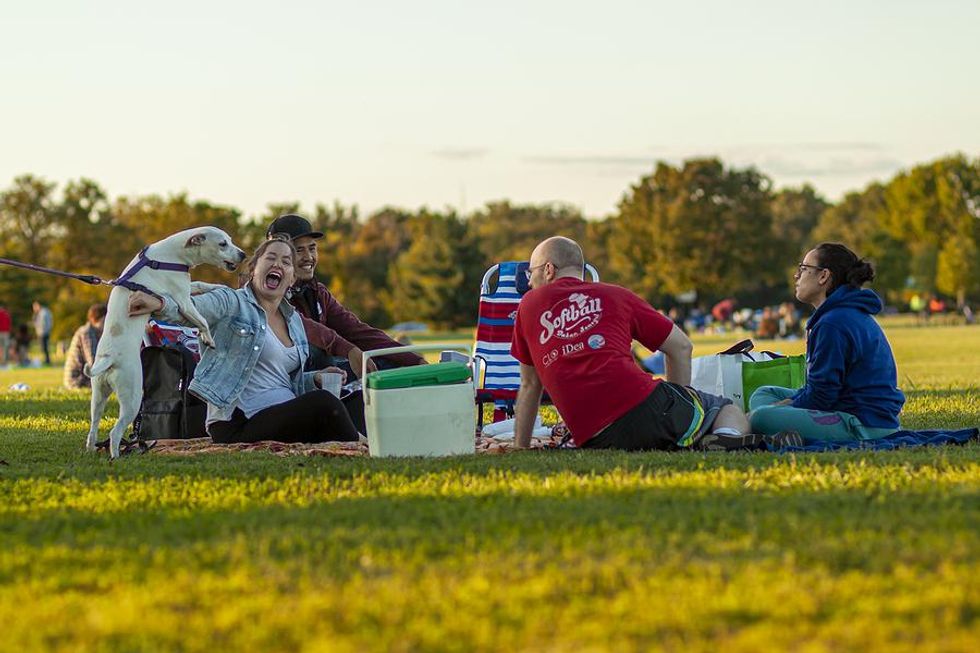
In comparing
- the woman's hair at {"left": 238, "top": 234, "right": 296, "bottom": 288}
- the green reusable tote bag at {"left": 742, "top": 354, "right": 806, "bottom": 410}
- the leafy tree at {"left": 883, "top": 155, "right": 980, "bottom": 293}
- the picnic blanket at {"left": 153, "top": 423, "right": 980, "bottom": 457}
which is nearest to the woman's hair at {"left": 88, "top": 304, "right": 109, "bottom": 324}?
the woman's hair at {"left": 238, "top": 234, "right": 296, "bottom": 288}

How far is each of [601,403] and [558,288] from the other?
686 mm

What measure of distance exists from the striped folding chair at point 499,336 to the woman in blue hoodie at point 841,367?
2.17 m

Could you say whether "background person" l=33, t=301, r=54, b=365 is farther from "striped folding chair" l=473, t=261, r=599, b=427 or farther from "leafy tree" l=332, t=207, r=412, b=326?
"leafy tree" l=332, t=207, r=412, b=326

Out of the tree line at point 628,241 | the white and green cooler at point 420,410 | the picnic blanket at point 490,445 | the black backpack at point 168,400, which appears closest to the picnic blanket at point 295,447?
the picnic blanket at point 490,445

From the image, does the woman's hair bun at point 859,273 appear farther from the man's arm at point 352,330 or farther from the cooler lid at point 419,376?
the man's arm at point 352,330

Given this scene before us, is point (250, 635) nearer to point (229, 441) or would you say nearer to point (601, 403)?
point (601, 403)

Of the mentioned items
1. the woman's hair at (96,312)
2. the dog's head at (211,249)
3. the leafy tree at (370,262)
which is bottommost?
the woman's hair at (96,312)

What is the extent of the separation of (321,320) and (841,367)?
3687 millimetres

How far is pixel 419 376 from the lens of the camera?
25.1 feet

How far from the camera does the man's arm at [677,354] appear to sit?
755cm

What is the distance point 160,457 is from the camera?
7730 mm

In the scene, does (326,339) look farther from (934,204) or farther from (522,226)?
(522,226)

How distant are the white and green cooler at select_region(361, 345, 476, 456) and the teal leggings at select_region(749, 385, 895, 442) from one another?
5.72ft

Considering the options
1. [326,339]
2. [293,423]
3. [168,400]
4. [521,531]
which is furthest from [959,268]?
[521,531]
